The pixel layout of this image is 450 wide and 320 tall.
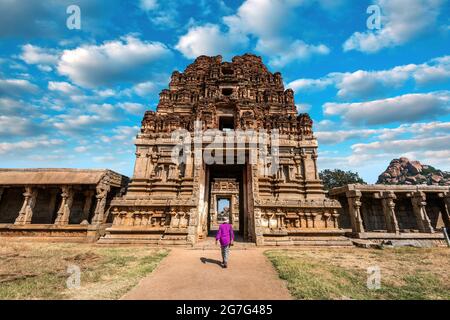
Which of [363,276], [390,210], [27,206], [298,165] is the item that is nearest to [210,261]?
[363,276]

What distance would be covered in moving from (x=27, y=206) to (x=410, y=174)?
95776mm

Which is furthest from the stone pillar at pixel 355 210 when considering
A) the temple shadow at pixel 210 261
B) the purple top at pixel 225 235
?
the temple shadow at pixel 210 261

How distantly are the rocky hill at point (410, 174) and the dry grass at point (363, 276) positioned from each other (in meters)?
74.0

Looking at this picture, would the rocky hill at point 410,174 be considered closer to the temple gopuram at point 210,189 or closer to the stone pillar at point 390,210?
the temple gopuram at point 210,189

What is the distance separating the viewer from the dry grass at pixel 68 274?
16.0ft

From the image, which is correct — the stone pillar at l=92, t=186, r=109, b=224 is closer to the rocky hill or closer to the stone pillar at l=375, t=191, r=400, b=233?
the stone pillar at l=375, t=191, r=400, b=233

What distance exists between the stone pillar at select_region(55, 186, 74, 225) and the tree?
150ft

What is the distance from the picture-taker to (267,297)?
483 centimetres

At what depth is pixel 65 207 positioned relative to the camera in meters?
15.4

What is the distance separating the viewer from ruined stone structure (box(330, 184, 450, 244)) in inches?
550

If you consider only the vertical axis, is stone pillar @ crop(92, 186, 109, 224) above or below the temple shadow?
Answer: above

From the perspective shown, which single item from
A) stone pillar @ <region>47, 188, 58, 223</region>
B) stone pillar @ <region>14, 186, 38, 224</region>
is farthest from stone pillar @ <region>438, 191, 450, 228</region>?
stone pillar @ <region>14, 186, 38, 224</region>

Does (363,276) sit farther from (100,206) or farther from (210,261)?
(100,206)

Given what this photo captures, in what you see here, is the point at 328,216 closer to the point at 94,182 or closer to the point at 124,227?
the point at 124,227
